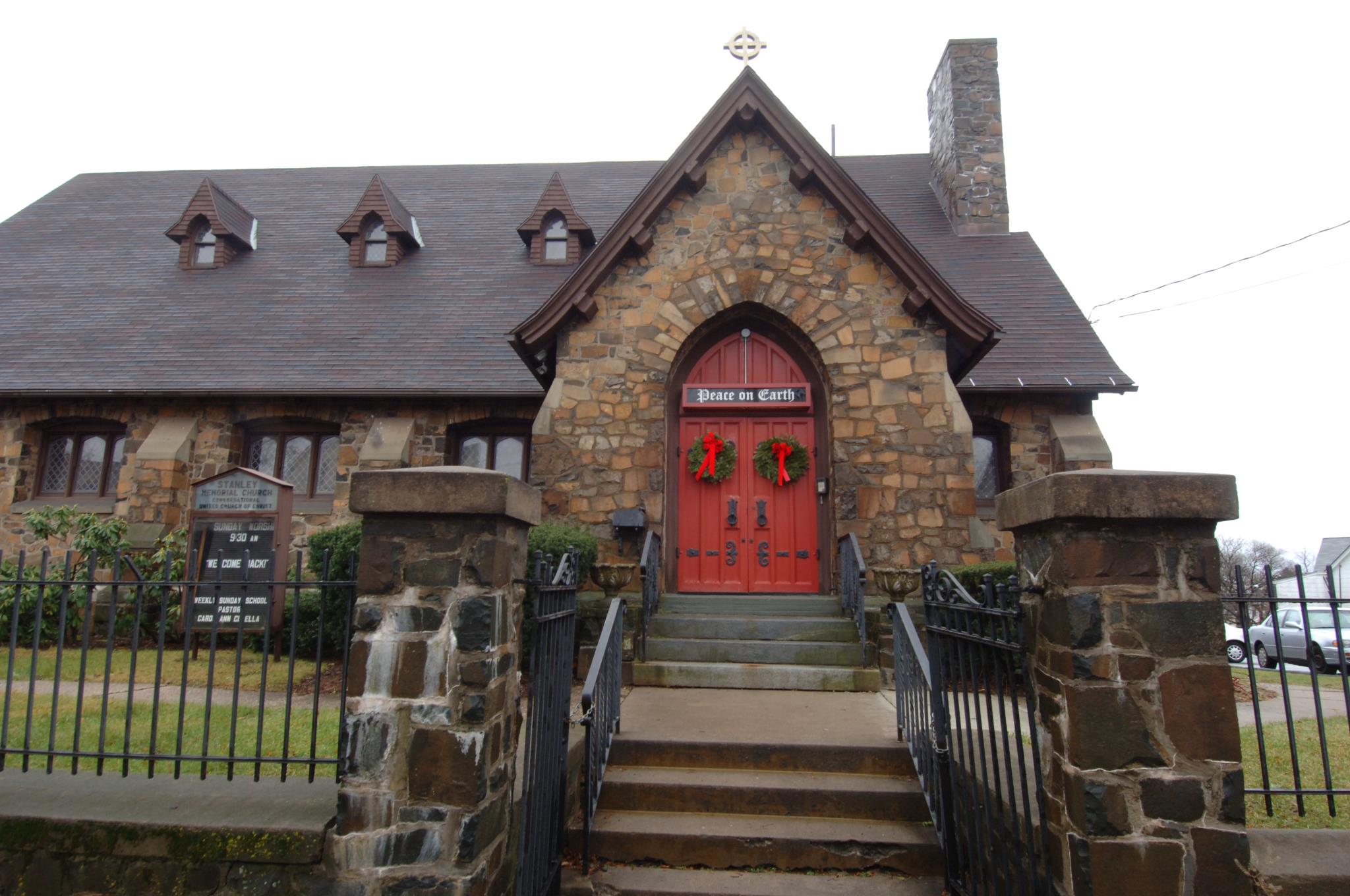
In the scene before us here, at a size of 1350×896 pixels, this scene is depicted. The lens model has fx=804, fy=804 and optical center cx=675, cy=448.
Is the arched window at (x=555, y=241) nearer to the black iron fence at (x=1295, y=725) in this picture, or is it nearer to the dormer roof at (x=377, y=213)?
the dormer roof at (x=377, y=213)

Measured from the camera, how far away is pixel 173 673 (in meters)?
8.52

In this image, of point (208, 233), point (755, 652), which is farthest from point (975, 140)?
point (208, 233)

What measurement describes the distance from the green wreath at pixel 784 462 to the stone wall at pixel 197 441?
455 centimetres

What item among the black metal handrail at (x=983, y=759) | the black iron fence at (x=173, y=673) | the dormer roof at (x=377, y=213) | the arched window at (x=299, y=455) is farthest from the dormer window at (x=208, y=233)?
the black metal handrail at (x=983, y=759)

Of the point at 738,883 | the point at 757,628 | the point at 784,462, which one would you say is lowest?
→ the point at 738,883

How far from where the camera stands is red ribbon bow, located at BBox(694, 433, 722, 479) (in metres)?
9.70

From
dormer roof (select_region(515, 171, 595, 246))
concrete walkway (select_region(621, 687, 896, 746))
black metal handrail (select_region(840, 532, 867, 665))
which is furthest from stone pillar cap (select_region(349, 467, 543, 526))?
dormer roof (select_region(515, 171, 595, 246))

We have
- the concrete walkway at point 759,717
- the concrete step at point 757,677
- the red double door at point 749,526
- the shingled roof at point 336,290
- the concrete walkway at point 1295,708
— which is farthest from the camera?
the shingled roof at point 336,290

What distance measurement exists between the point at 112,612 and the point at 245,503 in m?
5.88

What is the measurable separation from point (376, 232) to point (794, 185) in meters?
10.2

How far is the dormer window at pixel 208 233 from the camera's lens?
1628cm

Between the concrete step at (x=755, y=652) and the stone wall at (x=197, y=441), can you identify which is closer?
the concrete step at (x=755, y=652)

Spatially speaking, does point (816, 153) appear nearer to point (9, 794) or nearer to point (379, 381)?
point (379, 381)

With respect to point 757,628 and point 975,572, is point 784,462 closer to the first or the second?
point 757,628
